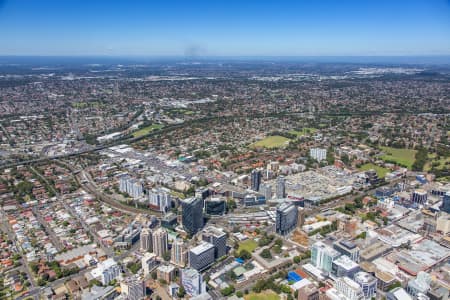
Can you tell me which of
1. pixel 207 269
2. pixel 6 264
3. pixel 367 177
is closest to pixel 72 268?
pixel 6 264

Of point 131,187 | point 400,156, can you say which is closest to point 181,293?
point 131,187

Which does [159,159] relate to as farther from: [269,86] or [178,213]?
[269,86]

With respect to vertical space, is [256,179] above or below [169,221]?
above

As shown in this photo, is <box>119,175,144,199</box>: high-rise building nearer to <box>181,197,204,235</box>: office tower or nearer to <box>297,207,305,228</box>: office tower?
<box>181,197,204,235</box>: office tower

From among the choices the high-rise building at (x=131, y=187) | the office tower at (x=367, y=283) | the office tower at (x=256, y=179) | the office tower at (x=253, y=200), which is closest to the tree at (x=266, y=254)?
the office tower at (x=367, y=283)

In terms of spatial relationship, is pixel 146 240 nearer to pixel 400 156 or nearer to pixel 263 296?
pixel 263 296

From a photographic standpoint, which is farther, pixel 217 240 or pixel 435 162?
pixel 435 162

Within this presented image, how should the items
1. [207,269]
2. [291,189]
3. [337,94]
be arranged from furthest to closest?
[337,94] < [291,189] < [207,269]
